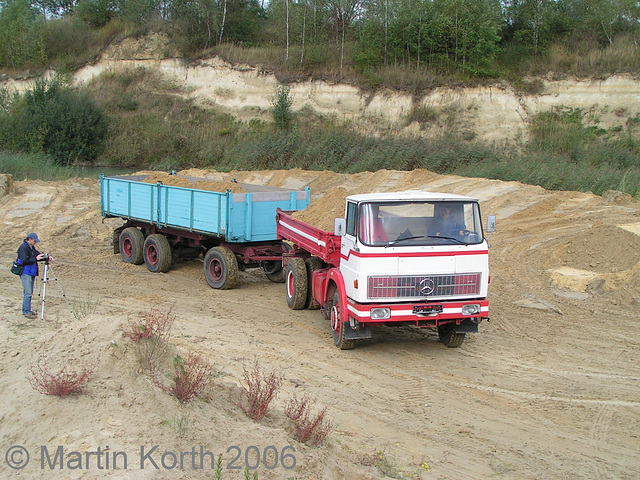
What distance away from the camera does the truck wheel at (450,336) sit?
368 inches

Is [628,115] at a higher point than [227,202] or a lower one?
higher

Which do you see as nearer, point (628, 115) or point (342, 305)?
point (342, 305)

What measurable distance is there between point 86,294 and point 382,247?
7.09 m

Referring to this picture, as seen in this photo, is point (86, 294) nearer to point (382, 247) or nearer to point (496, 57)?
point (382, 247)

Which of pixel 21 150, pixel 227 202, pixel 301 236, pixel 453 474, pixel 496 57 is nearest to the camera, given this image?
pixel 453 474


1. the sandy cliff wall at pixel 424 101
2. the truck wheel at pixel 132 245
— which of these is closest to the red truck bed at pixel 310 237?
the truck wheel at pixel 132 245

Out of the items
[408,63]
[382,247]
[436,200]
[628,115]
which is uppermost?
[408,63]

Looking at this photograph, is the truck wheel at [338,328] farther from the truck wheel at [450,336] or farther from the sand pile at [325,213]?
the sand pile at [325,213]

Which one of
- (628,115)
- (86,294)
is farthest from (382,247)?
(628,115)

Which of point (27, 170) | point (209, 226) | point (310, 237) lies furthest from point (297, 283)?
point (27, 170)

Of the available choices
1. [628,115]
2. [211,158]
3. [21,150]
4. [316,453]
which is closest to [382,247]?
[316,453]

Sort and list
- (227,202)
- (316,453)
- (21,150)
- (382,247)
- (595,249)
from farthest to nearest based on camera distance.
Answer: (21,150) < (595,249) < (227,202) < (382,247) < (316,453)

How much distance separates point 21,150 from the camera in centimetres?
→ 3731

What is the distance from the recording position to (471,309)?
28.7 feet
